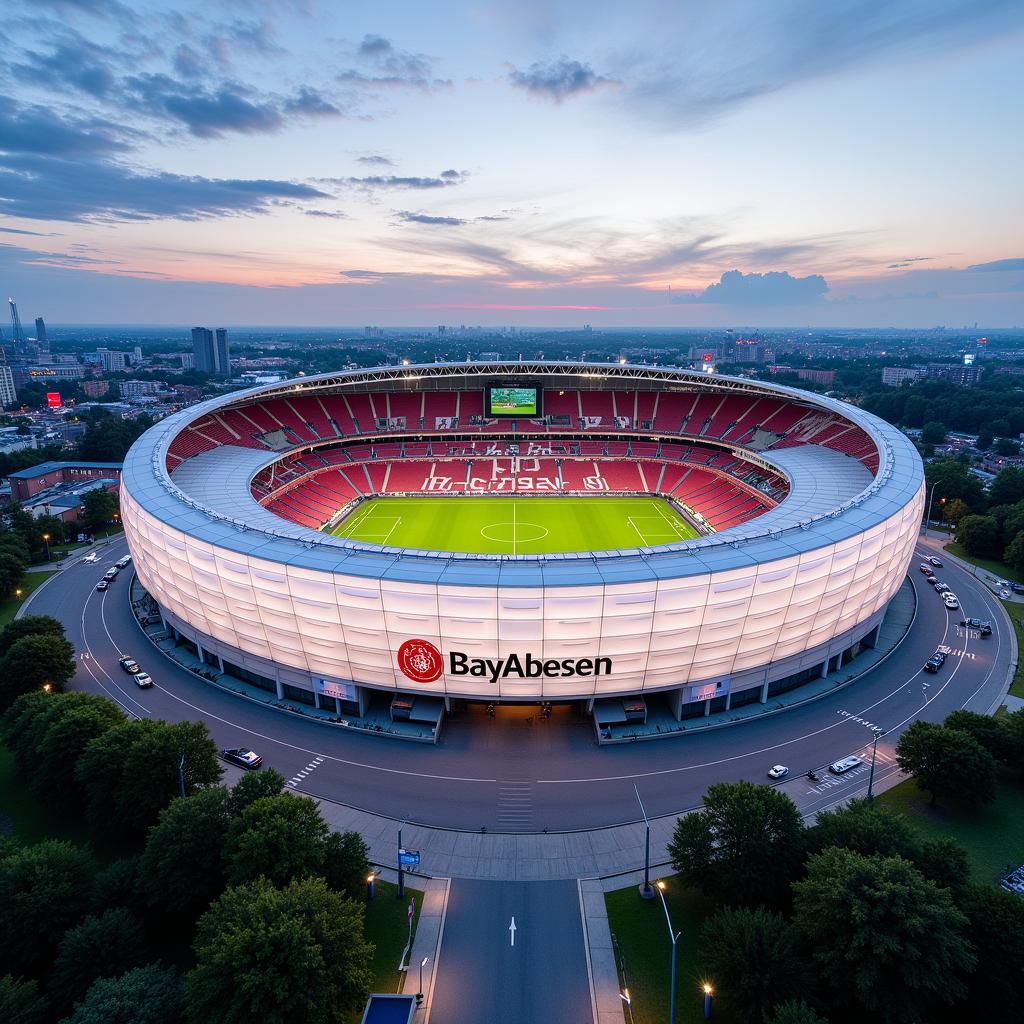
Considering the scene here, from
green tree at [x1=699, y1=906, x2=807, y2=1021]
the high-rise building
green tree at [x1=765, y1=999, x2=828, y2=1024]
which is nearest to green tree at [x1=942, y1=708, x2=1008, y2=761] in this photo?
green tree at [x1=699, y1=906, x2=807, y2=1021]

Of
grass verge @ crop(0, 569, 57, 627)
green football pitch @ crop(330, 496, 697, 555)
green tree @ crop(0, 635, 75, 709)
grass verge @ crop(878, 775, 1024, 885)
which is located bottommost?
grass verge @ crop(0, 569, 57, 627)

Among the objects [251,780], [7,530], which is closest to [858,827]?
[251,780]

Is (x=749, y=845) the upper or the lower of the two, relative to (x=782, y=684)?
upper

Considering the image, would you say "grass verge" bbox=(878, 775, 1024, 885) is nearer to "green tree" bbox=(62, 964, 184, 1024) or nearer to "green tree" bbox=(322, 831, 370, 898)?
"green tree" bbox=(322, 831, 370, 898)

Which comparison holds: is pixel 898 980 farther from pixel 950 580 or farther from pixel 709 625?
pixel 950 580

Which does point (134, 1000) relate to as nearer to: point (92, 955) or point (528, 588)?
point (92, 955)

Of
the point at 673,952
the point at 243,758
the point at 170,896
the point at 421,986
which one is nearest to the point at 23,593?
the point at 243,758
